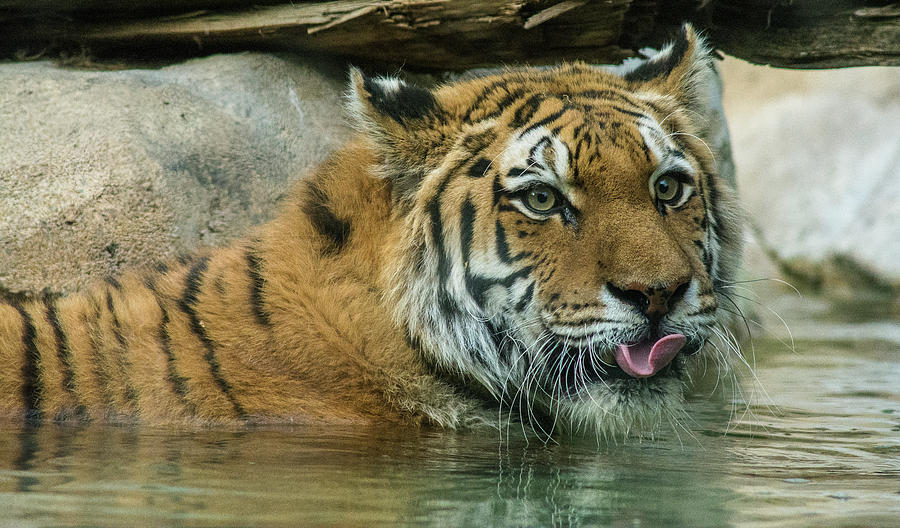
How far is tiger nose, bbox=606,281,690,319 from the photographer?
2822mm

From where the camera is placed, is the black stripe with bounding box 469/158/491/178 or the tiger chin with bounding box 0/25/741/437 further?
the black stripe with bounding box 469/158/491/178

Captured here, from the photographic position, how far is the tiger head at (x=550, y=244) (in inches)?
115

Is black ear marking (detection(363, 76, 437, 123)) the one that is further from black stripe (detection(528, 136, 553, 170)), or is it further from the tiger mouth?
the tiger mouth

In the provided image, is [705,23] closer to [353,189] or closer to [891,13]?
[891,13]

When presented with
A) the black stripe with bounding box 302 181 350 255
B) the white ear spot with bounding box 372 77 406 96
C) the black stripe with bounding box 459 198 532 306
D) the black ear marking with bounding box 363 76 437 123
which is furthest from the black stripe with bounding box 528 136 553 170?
the black stripe with bounding box 302 181 350 255

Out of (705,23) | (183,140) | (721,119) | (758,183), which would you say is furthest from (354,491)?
(758,183)

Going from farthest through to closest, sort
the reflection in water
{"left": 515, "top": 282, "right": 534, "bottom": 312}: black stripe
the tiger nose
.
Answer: {"left": 515, "top": 282, "right": 534, "bottom": 312}: black stripe
the tiger nose
the reflection in water

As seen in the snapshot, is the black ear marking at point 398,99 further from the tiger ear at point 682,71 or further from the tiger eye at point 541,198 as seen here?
the tiger ear at point 682,71

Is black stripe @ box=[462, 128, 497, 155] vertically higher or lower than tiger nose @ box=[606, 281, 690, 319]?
higher

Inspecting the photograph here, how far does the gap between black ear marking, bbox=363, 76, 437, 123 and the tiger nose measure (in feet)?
2.78

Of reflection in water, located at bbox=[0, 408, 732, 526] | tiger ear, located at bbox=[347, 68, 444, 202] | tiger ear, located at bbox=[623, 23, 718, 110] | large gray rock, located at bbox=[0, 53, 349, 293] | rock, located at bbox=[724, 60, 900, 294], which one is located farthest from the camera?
rock, located at bbox=[724, 60, 900, 294]

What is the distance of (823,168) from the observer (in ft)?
32.6

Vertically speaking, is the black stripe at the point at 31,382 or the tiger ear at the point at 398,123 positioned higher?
the tiger ear at the point at 398,123

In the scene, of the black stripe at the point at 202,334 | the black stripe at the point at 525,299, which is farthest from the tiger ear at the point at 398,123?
the black stripe at the point at 202,334
